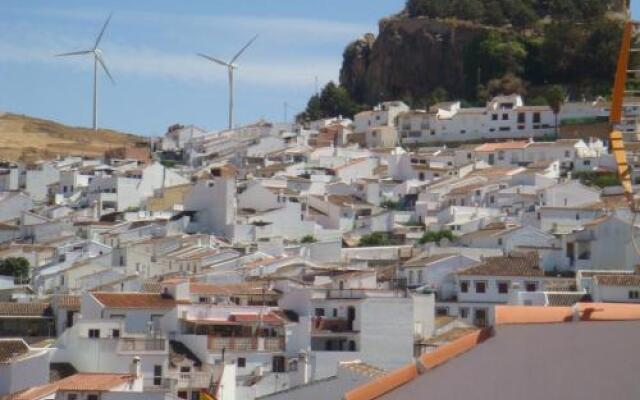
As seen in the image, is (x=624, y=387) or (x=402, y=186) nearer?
(x=624, y=387)

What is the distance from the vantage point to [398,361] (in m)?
37.8

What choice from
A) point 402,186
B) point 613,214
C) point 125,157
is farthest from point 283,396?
point 125,157

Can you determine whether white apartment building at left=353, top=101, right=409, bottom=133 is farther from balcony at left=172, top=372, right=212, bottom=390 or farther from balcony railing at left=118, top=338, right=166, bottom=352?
balcony at left=172, top=372, right=212, bottom=390

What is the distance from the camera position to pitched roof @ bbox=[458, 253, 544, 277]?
45781 millimetres

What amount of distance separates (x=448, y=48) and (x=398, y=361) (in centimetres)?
5903

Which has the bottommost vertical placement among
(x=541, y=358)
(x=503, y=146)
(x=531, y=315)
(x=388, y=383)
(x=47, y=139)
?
(x=388, y=383)

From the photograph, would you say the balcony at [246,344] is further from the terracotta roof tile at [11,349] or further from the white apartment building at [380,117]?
the white apartment building at [380,117]

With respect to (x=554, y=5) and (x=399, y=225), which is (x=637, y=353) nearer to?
(x=399, y=225)

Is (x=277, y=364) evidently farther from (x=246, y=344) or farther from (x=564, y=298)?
(x=564, y=298)

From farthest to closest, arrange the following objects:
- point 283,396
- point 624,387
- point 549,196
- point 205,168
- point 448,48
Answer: point 448,48 < point 205,168 < point 549,196 < point 283,396 < point 624,387

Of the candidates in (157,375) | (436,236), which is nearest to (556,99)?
(436,236)

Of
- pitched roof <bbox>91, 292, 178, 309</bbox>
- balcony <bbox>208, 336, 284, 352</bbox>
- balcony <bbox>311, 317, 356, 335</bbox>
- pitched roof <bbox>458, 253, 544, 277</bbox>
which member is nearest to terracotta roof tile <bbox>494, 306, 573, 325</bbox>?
balcony <bbox>208, 336, 284, 352</bbox>

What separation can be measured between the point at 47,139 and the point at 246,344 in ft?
237

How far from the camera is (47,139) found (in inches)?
4272
